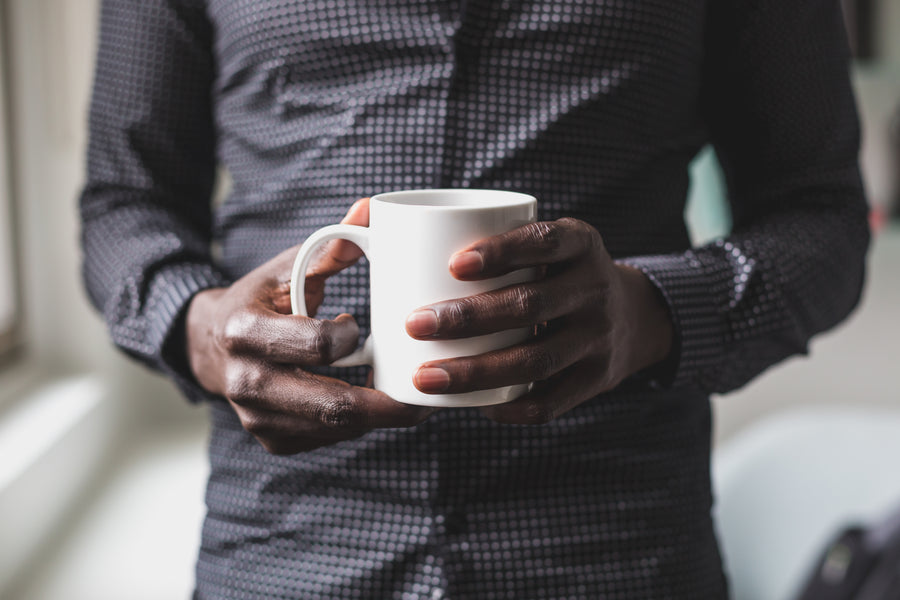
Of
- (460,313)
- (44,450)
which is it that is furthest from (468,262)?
(44,450)

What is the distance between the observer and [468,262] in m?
0.41

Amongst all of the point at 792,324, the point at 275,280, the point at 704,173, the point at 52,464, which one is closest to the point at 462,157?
the point at 275,280

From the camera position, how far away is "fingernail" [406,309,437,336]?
16.5 inches

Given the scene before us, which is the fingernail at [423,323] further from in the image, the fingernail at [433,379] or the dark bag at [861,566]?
the dark bag at [861,566]

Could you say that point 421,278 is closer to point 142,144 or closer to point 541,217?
point 541,217

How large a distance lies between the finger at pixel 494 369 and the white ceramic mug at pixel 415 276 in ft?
0.03

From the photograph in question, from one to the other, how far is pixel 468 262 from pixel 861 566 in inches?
47.6

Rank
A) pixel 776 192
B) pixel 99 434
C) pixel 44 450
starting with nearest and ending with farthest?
pixel 776 192
pixel 44 450
pixel 99 434

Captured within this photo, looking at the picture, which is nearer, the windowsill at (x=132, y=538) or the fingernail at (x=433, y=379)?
the fingernail at (x=433, y=379)

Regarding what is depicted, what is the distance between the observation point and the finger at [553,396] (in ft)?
1.51

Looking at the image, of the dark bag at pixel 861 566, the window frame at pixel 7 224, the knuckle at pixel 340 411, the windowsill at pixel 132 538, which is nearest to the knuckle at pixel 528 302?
the knuckle at pixel 340 411

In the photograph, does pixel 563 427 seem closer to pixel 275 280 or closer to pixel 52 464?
pixel 275 280

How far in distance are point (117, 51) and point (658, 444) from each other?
0.56 m

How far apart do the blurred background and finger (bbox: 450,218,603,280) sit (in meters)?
0.89
